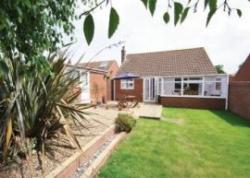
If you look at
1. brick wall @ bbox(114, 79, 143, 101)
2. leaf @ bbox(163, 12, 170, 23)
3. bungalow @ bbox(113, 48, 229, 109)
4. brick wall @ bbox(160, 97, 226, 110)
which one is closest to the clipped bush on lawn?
leaf @ bbox(163, 12, 170, 23)

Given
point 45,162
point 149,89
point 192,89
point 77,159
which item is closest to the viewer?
point 45,162

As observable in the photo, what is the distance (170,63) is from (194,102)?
529 centimetres

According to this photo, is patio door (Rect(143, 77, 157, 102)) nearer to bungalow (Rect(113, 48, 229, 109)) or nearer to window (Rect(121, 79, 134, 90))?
bungalow (Rect(113, 48, 229, 109))

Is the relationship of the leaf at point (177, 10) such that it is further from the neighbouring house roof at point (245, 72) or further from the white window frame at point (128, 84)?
the neighbouring house roof at point (245, 72)

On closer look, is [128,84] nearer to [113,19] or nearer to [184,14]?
[184,14]

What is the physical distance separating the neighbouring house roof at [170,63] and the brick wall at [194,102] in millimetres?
2584

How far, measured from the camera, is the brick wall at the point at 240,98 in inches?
441

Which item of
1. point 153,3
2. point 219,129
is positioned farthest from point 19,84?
point 219,129

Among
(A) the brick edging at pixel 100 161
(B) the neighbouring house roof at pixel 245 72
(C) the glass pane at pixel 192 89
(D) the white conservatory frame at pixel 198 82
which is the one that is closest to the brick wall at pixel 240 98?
(D) the white conservatory frame at pixel 198 82

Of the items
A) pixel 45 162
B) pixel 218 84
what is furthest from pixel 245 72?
pixel 45 162

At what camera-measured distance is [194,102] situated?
15.6m

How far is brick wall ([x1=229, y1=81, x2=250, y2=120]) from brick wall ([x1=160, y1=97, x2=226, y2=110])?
2.88 ft

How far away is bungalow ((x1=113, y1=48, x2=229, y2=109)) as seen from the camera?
15.5 metres

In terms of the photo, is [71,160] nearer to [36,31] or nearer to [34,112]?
[34,112]
